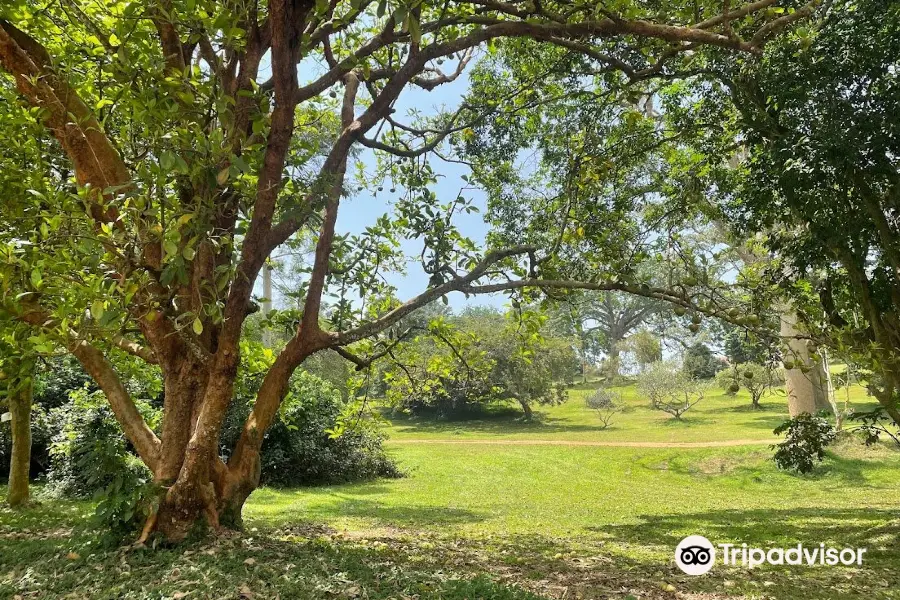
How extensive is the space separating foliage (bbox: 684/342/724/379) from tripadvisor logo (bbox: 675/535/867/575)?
22.0 meters

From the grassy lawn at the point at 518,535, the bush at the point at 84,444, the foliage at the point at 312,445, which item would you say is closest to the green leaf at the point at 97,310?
the grassy lawn at the point at 518,535

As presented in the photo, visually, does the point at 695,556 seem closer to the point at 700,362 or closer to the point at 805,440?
the point at 805,440

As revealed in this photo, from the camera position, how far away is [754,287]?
6066 mm


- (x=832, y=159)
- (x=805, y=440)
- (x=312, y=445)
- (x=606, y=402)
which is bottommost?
(x=312, y=445)

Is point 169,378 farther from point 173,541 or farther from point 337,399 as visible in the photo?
point 337,399

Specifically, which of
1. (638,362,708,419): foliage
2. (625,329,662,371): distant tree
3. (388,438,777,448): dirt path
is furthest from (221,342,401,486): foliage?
(625,329,662,371): distant tree

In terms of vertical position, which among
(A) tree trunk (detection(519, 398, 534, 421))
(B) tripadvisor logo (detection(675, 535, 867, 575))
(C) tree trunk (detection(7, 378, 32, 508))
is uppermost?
(C) tree trunk (detection(7, 378, 32, 508))

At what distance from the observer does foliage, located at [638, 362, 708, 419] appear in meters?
28.2

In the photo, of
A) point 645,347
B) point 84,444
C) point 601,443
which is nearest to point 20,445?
point 84,444

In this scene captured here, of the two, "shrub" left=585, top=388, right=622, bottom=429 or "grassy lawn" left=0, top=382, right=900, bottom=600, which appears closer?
"grassy lawn" left=0, top=382, right=900, bottom=600

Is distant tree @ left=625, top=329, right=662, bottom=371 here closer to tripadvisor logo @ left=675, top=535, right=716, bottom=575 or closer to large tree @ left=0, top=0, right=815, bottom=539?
tripadvisor logo @ left=675, top=535, right=716, bottom=575

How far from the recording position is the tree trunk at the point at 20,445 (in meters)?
7.10

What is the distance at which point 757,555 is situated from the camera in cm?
549

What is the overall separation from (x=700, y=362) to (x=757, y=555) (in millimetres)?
29418
